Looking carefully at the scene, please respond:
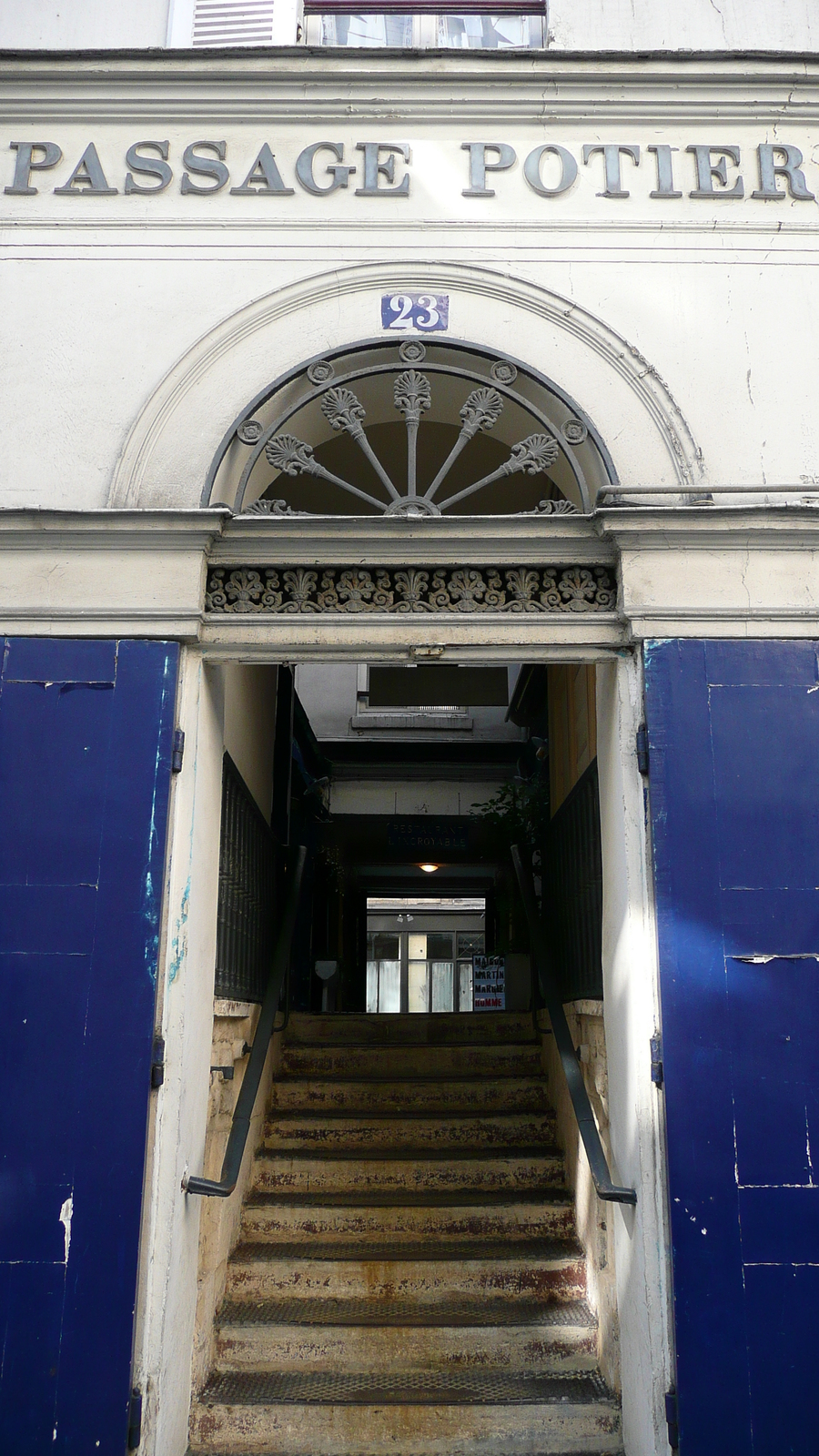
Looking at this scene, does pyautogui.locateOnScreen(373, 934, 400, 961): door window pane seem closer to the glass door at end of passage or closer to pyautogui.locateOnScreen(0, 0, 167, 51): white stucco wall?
the glass door at end of passage

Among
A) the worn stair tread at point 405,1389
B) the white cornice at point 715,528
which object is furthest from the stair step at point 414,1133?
the white cornice at point 715,528

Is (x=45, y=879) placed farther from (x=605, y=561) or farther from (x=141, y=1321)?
(x=605, y=561)

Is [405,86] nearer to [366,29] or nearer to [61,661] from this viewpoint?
[366,29]

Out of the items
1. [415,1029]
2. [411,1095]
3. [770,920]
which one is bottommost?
[411,1095]

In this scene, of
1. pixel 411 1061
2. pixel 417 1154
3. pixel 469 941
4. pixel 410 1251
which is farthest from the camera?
pixel 469 941

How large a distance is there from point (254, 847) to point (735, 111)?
13.6 feet

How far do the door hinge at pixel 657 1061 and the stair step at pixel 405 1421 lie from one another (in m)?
1.45

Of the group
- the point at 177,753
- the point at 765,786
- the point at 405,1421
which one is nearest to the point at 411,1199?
the point at 405,1421

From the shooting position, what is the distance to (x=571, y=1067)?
178 inches

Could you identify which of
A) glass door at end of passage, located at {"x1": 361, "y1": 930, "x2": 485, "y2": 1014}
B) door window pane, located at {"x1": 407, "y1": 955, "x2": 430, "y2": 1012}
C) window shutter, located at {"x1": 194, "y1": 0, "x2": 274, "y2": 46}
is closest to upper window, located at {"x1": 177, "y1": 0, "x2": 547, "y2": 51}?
window shutter, located at {"x1": 194, "y1": 0, "x2": 274, "y2": 46}

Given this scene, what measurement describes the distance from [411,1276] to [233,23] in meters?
5.79

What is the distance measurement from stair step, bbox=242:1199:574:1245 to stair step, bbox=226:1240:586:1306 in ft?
0.66

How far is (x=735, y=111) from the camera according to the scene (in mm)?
4531

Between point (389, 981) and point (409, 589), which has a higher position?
point (409, 589)
